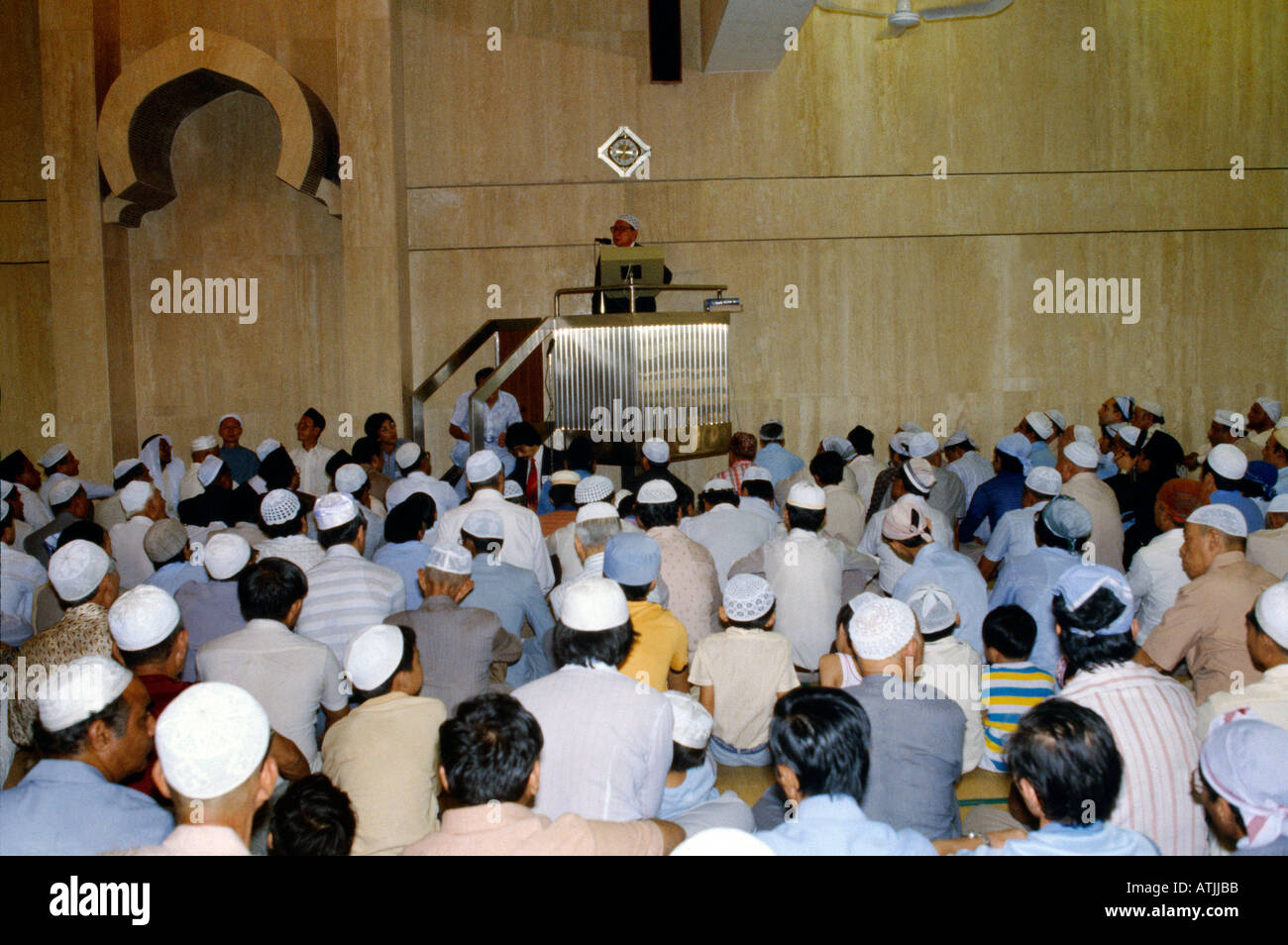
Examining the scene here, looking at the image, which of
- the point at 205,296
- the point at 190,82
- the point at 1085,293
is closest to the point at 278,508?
the point at 205,296

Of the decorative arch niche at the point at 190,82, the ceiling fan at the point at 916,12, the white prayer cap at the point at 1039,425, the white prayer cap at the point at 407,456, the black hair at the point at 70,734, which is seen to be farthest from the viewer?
the decorative arch niche at the point at 190,82

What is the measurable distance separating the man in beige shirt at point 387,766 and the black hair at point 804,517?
2347 millimetres

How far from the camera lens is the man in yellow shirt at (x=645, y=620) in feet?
12.2

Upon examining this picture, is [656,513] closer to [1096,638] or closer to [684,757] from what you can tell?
[684,757]

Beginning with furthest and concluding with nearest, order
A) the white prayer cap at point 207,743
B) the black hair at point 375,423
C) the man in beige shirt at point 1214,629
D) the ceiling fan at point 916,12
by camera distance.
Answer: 1. the ceiling fan at point 916,12
2. the black hair at point 375,423
3. the man in beige shirt at point 1214,629
4. the white prayer cap at point 207,743

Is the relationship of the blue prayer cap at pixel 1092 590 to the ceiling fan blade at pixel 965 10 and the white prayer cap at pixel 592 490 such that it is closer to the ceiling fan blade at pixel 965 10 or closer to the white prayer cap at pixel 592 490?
the white prayer cap at pixel 592 490

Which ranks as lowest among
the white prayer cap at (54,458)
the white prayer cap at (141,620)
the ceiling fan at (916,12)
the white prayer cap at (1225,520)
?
the white prayer cap at (141,620)

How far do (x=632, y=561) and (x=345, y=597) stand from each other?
3.73 feet

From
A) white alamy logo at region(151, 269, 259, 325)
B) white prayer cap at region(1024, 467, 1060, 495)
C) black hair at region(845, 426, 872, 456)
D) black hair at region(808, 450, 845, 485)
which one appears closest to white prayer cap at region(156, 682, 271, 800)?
white prayer cap at region(1024, 467, 1060, 495)

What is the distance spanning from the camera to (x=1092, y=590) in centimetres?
317

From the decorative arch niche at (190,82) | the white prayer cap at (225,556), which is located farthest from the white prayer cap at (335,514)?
the decorative arch niche at (190,82)

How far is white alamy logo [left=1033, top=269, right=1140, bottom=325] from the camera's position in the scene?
10.6m

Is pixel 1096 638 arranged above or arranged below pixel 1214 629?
above

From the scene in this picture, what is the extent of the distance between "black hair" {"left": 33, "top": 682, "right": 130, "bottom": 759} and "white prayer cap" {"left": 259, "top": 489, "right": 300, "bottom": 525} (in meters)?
2.36
